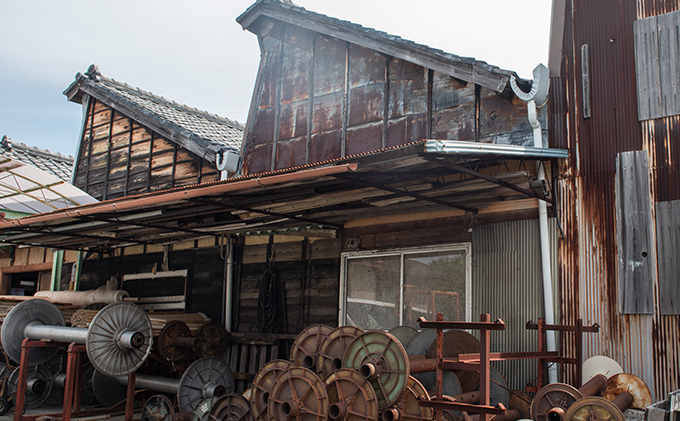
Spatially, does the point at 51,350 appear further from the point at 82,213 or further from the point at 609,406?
the point at 609,406

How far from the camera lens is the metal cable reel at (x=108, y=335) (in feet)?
28.5

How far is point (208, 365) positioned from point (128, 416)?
4.71 feet

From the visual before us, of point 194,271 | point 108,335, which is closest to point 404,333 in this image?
point 108,335

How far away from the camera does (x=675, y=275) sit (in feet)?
20.5

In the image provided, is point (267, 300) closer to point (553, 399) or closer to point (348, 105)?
point (348, 105)

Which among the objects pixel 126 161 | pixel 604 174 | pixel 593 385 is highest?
pixel 126 161

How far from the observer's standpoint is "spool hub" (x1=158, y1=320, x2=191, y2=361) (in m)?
9.73

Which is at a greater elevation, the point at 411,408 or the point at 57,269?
the point at 57,269

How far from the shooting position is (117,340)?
28.9 feet

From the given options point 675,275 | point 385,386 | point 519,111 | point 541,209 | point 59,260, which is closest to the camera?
point 385,386

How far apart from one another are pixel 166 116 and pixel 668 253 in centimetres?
1181

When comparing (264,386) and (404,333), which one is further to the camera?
(404,333)

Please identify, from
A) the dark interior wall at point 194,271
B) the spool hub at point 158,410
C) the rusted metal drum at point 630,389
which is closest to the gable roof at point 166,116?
the dark interior wall at point 194,271

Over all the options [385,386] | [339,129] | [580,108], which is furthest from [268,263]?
[580,108]
